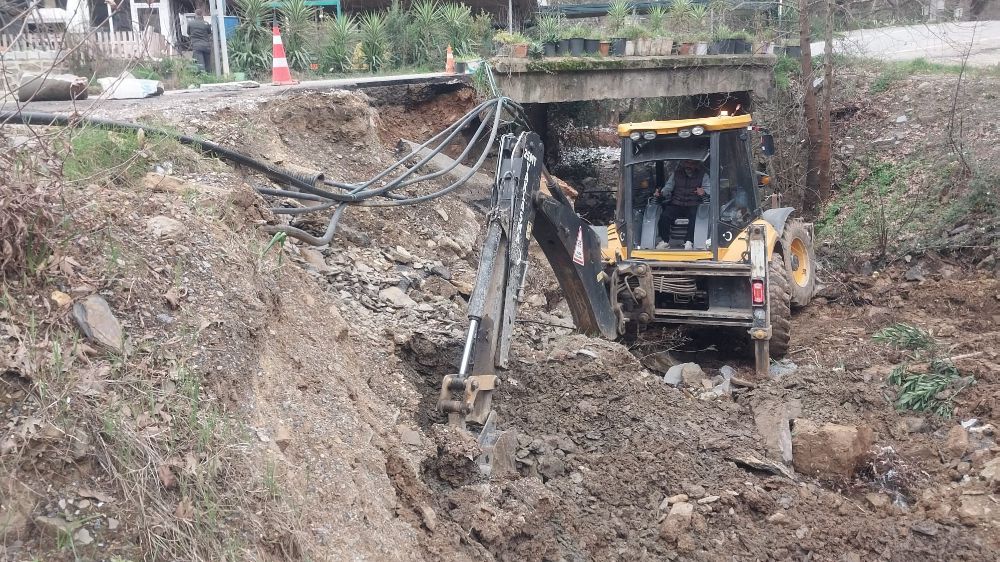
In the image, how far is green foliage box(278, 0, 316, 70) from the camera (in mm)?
14836

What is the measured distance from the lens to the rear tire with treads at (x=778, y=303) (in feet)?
27.0

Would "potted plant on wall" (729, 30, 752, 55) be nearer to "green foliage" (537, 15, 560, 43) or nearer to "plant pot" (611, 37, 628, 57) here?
"plant pot" (611, 37, 628, 57)

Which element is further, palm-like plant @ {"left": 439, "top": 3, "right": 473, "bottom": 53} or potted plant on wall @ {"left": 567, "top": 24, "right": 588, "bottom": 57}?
palm-like plant @ {"left": 439, "top": 3, "right": 473, "bottom": 53}

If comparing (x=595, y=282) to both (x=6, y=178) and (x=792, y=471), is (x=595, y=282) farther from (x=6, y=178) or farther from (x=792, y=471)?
(x=6, y=178)

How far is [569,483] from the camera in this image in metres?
5.54

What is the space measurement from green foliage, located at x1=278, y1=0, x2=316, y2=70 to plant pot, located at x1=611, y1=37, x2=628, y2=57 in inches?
200

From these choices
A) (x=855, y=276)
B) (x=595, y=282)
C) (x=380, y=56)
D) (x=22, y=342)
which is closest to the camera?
(x=22, y=342)

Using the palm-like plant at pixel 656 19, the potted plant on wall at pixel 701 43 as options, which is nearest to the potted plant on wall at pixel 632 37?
the potted plant on wall at pixel 701 43

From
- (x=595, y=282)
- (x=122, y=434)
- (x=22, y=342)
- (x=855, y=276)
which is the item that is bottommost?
(x=855, y=276)

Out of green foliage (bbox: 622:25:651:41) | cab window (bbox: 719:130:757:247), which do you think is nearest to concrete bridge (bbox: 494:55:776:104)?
green foliage (bbox: 622:25:651:41)

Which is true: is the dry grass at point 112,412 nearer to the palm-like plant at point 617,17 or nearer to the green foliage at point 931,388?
the green foliage at point 931,388

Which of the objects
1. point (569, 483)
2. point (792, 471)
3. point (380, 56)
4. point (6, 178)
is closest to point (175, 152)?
point (6, 178)

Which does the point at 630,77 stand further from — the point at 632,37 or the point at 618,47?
the point at 632,37

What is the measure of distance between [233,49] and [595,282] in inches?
404
